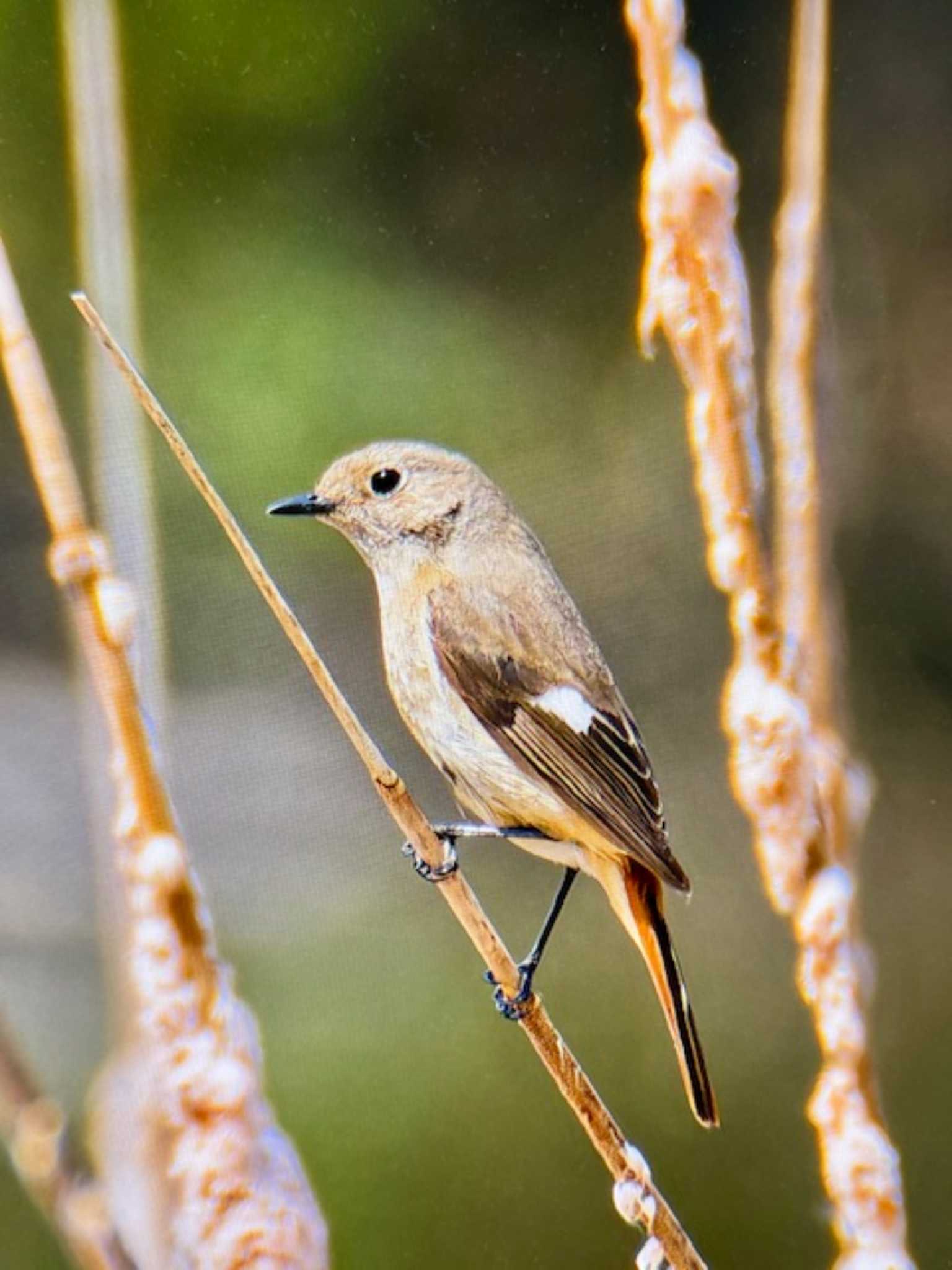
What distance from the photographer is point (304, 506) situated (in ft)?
3.91

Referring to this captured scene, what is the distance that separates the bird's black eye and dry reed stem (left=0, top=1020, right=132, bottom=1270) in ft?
1.74

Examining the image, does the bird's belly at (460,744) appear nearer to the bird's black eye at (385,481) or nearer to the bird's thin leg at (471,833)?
the bird's thin leg at (471,833)

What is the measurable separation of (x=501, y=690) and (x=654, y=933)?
0.25 metres

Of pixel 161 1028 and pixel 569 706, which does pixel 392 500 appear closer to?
pixel 569 706

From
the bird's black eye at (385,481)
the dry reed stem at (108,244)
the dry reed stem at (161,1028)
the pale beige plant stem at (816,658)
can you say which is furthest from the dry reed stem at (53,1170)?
the pale beige plant stem at (816,658)

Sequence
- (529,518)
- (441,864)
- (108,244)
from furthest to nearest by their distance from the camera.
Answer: (529,518)
(108,244)
(441,864)

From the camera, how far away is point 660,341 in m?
1.32

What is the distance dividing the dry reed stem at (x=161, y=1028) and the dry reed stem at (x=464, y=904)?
97mm

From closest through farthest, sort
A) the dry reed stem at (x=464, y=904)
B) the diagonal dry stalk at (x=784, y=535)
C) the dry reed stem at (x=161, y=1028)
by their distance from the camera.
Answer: the dry reed stem at (x=464, y=904) → the dry reed stem at (x=161, y=1028) → the diagonal dry stalk at (x=784, y=535)

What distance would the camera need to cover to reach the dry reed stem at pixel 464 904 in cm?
97

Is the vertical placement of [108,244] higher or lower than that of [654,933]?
higher

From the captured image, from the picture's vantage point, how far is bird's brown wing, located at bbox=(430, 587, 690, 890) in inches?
46.4

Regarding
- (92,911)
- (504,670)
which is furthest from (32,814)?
(504,670)

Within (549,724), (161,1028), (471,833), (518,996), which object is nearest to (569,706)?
(549,724)
